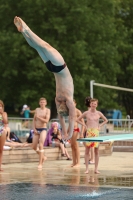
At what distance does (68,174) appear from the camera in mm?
15766

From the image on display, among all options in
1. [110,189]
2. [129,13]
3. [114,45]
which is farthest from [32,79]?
[110,189]

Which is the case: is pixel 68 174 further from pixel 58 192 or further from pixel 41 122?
pixel 58 192

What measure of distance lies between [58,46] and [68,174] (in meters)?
26.9

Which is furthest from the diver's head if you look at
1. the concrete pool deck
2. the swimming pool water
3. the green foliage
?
the green foliage

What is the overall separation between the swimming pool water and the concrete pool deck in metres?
0.66

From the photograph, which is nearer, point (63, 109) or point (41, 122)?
point (63, 109)

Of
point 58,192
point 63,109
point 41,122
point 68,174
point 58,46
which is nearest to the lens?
point 63,109

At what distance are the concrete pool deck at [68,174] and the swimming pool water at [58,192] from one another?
26.1 inches

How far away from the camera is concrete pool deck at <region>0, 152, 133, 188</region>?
1409 centimetres


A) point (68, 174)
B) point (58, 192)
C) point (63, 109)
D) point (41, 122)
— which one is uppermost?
point (41, 122)

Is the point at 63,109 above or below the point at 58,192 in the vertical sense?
above

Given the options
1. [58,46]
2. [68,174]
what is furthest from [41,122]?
[58,46]

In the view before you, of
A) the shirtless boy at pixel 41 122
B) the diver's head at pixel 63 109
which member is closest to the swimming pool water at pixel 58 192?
the diver's head at pixel 63 109

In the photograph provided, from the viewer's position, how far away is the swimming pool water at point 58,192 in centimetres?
1174
